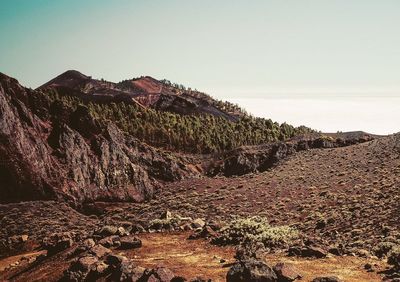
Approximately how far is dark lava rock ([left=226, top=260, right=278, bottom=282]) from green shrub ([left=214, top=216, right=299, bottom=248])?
24.2 feet

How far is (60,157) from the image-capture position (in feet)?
130

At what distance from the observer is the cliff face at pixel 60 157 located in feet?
112

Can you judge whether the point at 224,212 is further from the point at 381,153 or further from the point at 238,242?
the point at 381,153

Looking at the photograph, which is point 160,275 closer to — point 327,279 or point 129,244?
point 327,279

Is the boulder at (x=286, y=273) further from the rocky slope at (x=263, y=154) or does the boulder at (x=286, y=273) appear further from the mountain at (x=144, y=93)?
the mountain at (x=144, y=93)

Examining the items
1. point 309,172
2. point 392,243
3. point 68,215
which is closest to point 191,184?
point 309,172

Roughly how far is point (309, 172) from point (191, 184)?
54.6ft

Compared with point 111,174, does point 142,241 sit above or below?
below

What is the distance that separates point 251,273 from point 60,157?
31.2m

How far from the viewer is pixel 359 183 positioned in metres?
41.0

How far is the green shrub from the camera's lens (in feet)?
70.6

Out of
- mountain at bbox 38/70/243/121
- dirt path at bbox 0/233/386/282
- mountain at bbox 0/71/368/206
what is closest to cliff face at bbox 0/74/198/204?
mountain at bbox 0/71/368/206

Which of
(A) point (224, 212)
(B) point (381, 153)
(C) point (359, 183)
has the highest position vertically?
(B) point (381, 153)

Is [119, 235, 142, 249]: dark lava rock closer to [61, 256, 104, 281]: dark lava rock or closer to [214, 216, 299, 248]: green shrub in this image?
[61, 256, 104, 281]: dark lava rock
